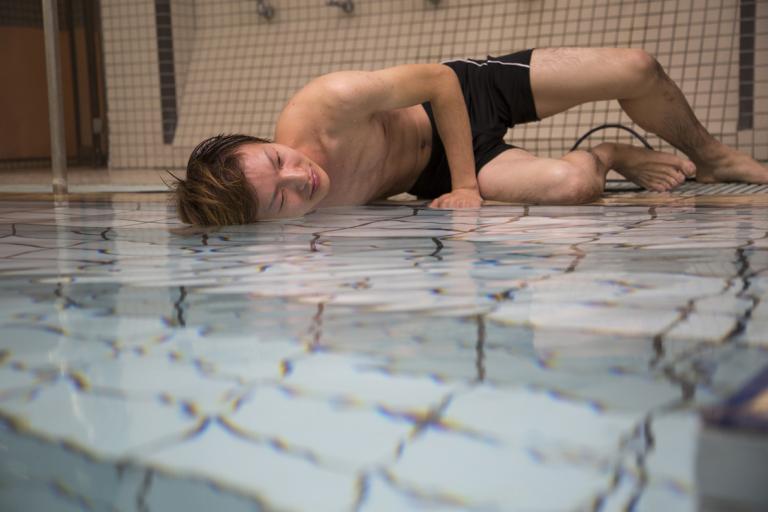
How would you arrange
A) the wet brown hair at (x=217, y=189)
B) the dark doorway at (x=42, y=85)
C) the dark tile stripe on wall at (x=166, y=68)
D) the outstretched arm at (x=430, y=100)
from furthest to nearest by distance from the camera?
the dark doorway at (x=42, y=85) < the dark tile stripe on wall at (x=166, y=68) < the outstretched arm at (x=430, y=100) < the wet brown hair at (x=217, y=189)

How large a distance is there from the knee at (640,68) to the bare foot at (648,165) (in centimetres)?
18

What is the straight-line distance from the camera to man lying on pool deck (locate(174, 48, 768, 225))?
1655mm

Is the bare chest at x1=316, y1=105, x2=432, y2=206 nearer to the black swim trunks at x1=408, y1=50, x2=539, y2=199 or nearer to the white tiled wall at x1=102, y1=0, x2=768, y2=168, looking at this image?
the black swim trunks at x1=408, y1=50, x2=539, y2=199

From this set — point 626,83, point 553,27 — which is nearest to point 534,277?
point 626,83

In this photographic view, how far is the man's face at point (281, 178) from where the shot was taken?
1.62 m

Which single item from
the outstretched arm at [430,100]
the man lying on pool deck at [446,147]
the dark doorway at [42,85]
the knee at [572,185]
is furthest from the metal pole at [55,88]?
the dark doorway at [42,85]

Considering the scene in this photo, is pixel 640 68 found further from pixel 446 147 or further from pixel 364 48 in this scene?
pixel 364 48

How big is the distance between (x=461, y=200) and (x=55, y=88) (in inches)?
52.7

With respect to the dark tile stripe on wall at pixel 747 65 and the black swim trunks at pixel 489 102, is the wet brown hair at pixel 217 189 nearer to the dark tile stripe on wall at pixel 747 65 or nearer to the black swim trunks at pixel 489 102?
the black swim trunks at pixel 489 102

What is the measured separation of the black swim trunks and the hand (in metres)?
0.16

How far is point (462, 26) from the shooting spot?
3473 mm

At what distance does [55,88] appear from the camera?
97.7 inches

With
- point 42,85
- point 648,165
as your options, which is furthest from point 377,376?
point 42,85

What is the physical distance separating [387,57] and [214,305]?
2874 millimetres
